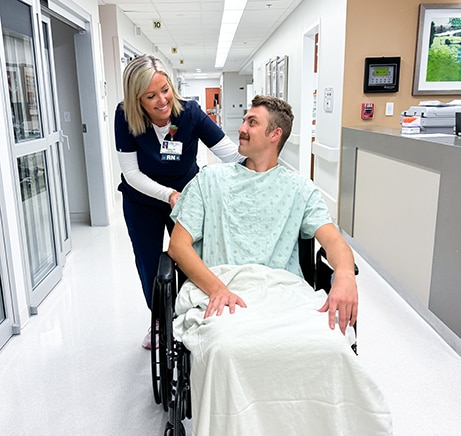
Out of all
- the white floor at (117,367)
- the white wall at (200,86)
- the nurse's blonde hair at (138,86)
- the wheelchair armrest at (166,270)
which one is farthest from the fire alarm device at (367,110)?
the white wall at (200,86)

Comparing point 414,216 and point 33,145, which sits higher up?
point 33,145

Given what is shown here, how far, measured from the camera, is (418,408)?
1.81 m

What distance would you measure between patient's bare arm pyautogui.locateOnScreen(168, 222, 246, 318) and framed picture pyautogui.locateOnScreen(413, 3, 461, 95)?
11.3 feet

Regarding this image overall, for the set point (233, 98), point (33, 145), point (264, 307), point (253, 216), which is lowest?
point (264, 307)

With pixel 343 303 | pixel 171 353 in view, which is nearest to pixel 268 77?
pixel 343 303

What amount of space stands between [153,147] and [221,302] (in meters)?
0.88

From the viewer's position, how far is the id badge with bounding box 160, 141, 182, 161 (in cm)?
195

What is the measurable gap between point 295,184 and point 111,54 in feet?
15.1

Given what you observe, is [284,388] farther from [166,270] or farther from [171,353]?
[166,270]

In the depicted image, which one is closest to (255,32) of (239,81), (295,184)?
(295,184)

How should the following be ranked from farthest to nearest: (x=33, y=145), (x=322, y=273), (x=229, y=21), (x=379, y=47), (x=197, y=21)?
(x=229, y=21)
(x=197, y=21)
(x=379, y=47)
(x=33, y=145)
(x=322, y=273)

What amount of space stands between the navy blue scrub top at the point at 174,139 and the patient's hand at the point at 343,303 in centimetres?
97

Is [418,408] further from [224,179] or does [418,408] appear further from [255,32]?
[255,32]

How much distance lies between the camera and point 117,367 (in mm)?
2143
